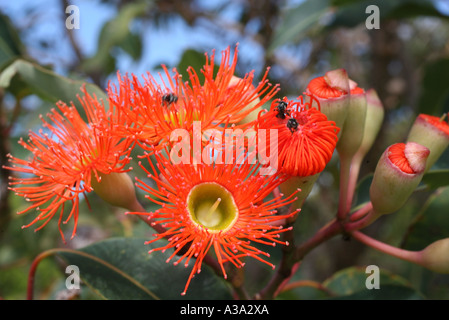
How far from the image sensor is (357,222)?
0.94m

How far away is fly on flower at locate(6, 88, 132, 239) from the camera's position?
87 centimetres

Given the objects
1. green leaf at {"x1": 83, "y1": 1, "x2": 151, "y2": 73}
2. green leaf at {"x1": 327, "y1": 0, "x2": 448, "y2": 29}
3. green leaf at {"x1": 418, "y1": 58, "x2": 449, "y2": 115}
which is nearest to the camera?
green leaf at {"x1": 327, "y1": 0, "x2": 448, "y2": 29}

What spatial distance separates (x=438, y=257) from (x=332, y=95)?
0.38 metres

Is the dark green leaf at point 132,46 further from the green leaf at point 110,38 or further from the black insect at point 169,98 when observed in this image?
the black insect at point 169,98

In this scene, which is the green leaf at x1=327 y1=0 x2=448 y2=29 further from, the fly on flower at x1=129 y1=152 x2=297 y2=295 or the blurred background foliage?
the fly on flower at x1=129 y1=152 x2=297 y2=295

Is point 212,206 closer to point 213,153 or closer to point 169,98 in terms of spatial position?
point 213,153

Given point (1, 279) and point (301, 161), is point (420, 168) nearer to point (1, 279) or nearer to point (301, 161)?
point (301, 161)

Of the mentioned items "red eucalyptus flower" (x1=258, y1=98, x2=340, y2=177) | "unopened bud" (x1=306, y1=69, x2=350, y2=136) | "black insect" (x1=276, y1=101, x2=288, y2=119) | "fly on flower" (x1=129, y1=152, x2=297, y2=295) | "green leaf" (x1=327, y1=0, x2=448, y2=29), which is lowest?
"fly on flower" (x1=129, y1=152, x2=297, y2=295)

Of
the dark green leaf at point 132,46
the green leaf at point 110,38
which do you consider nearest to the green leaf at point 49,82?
the green leaf at point 110,38

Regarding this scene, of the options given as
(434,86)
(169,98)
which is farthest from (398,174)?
(434,86)

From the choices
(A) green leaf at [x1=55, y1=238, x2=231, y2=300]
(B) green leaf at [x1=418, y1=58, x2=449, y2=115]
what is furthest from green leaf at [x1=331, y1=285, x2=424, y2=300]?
(B) green leaf at [x1=418, y1=58, x2=449, y2=115]

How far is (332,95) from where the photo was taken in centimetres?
86

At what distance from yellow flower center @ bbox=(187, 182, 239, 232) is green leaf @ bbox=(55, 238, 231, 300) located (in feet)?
0.83
